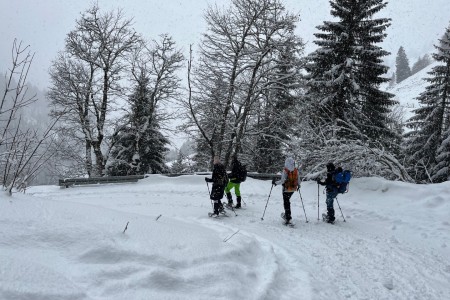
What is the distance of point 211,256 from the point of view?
474cm

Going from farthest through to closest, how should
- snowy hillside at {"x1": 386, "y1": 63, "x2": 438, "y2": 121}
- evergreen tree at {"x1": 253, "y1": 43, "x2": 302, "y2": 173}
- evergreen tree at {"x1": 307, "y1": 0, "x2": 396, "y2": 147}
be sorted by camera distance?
snowy hillside at {"x1": 386, "y1": 63, "x2": 438, "y2": 121}
evergreen tree at {"x1": 253, "y1": 43, "x2": 302, "y2": 173}
evergreen tree at {"x1": 307, "y1": 0, "x2": 396, "y2": 147}

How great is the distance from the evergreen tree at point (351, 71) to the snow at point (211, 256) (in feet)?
30.2

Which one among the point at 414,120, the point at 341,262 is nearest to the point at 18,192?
the point at 341,262

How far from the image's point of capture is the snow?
3.36 m

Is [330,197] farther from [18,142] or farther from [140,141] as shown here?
[140,141]

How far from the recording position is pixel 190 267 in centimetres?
428

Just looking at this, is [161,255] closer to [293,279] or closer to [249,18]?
[293,279]

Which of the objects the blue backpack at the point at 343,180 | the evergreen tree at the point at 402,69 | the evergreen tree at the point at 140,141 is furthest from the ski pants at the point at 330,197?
the evergreen tree at the point at 402,69

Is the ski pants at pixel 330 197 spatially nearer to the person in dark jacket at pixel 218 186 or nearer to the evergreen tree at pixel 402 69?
the person in dark jacket at pixel 218 186

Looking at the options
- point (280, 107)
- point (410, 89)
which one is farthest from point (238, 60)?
point (410, 89)

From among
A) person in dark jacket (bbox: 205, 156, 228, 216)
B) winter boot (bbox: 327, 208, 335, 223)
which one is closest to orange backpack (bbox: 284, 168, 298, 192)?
winter boot (bbox: 327, 208, 335, 223)

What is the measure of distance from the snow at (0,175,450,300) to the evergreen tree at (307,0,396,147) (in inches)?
362

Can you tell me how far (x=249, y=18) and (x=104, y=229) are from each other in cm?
1651

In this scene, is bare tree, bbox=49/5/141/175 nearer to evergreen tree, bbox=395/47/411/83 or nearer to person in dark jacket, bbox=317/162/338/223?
person in dark jacket, bbox=317/162/338/223
